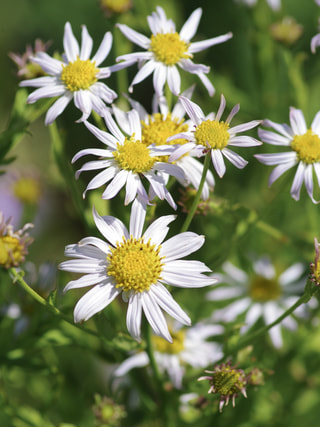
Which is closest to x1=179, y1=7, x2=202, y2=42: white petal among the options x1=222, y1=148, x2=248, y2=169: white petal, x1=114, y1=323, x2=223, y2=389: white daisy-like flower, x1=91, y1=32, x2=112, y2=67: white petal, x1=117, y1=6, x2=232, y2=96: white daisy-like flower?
x1=117, y1=6, x2=232, y2=96: white daisy-like flower

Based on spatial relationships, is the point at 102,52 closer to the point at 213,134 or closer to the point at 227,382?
the point at 213,134

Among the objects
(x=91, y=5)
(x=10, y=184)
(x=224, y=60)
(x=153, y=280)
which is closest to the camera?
(x=153, y=280)

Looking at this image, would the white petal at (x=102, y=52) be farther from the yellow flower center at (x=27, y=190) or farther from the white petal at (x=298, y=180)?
the yellow flower center at (x=27, y=190)

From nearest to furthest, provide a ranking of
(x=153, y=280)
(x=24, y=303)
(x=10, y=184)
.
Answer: (x=153, y=280)
(x=24, y=303)
(x=10, y=184)

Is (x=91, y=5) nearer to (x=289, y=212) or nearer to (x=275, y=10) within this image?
(x=275, y=10)

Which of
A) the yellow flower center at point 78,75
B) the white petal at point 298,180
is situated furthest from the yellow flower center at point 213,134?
the yellow flower center at point 78,75

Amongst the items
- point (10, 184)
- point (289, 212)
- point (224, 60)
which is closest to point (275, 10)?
point (289, 212)

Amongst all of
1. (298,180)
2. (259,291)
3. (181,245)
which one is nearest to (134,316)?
(181,245)
